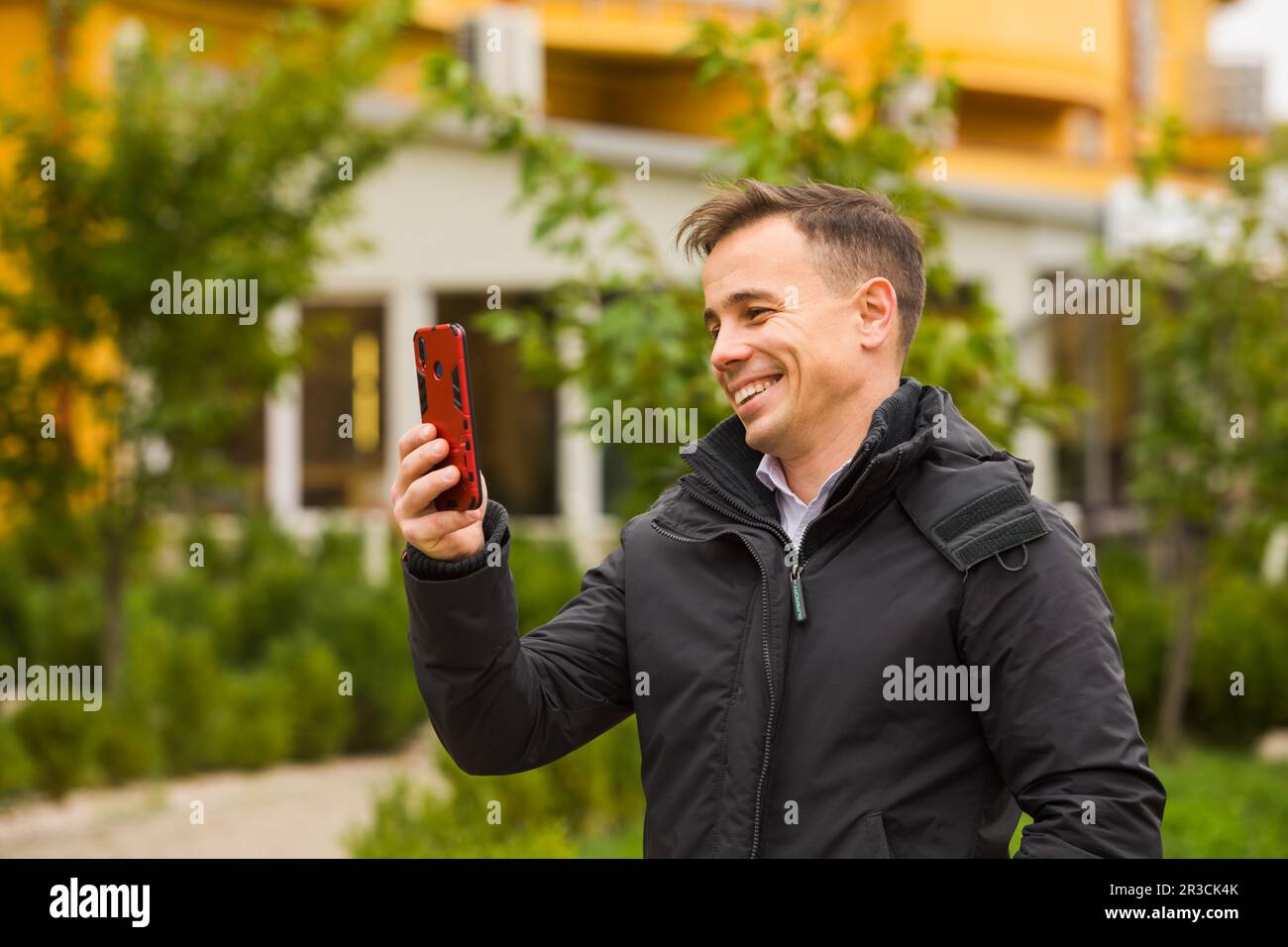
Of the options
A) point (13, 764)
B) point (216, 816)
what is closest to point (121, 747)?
point (13, 764)

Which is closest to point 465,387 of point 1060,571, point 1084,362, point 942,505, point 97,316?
point 942,505

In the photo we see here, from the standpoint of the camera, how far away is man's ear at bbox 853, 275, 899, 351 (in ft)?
7.26

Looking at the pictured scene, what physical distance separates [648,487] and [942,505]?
3327 millimetres

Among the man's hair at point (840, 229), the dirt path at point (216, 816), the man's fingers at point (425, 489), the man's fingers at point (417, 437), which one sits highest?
the man's hair at point (840, 229)

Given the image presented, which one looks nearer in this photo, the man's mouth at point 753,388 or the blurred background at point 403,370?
the man's mouth at point 753,388

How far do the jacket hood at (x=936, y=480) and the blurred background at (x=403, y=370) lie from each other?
9.08 feet

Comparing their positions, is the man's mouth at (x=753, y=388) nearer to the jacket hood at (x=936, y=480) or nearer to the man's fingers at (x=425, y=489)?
the jacket hood at (x=936, y=480)

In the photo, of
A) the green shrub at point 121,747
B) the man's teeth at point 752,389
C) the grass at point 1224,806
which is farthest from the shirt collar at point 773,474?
the green shrub at point 121,747

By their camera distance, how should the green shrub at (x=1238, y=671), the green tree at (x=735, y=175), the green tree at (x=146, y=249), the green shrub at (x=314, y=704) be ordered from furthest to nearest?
the green shrub at (x=1238, y=671), the green shrub at (x=314, y=704), the green tree at (x=146, y=249), the green tree at (x=735, y=175)

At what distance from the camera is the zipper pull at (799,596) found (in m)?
2.05

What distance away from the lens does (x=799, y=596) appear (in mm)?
2061

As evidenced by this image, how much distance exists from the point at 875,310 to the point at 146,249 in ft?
23.9

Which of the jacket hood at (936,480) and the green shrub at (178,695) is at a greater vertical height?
the jacket hood at (936,480)

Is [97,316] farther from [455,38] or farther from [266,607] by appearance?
[455,38]
